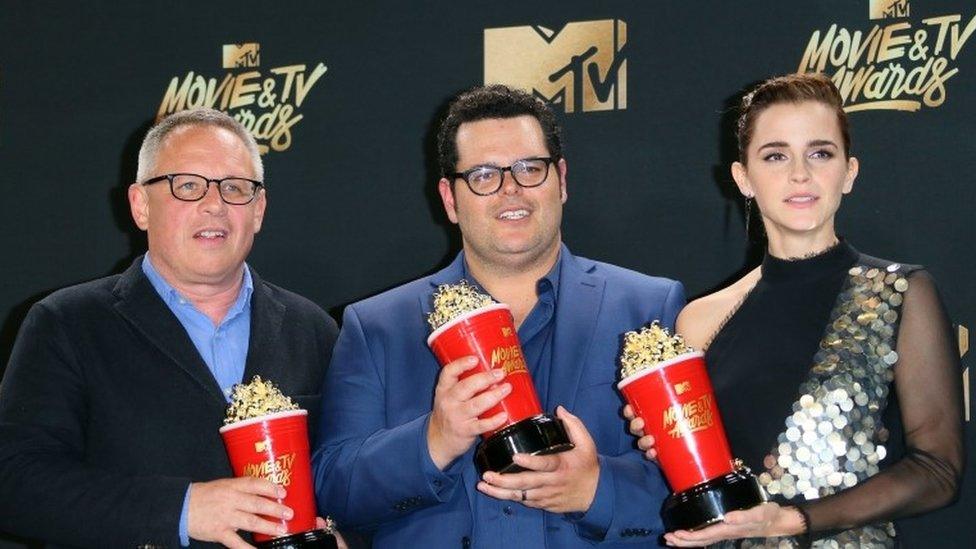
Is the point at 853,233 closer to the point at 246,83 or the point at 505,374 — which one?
the point at 505,374

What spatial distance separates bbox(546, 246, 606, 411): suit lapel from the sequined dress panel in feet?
0.97

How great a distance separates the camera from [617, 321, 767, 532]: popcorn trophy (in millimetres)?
2338

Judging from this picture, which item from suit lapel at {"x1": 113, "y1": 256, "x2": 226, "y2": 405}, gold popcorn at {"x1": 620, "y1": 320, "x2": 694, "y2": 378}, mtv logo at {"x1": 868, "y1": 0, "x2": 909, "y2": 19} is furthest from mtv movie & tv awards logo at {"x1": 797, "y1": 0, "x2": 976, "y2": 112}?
suit lapel at {"x1": 113, "y1": 256, "x2": 226, "y2": 405}

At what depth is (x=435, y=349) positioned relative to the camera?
2.44 meters

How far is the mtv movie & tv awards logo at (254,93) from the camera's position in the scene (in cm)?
411

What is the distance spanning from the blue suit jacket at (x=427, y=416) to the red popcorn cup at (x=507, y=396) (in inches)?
8.1

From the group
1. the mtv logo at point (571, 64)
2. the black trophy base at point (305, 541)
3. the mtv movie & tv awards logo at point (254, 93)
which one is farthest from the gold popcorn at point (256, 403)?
the mtv movie & tv awards logo at point (254, 93)

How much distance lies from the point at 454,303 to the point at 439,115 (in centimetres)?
163

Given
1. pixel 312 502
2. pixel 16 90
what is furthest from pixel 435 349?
pixel 16 90

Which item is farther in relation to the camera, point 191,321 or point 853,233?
point 853,233

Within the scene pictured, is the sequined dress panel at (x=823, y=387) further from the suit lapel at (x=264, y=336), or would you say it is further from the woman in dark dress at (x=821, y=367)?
the suit lapel at (x=264, y=336)

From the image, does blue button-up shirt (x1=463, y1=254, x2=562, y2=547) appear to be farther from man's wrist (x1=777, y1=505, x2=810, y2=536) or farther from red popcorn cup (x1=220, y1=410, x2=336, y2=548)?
man's wrist (x1=777, y1=505, x2=810, y2=536)

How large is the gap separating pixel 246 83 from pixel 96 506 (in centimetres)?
185

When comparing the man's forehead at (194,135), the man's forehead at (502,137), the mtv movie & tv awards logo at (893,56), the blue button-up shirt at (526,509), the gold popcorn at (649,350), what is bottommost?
the blue button-up shirt at (526,509)
